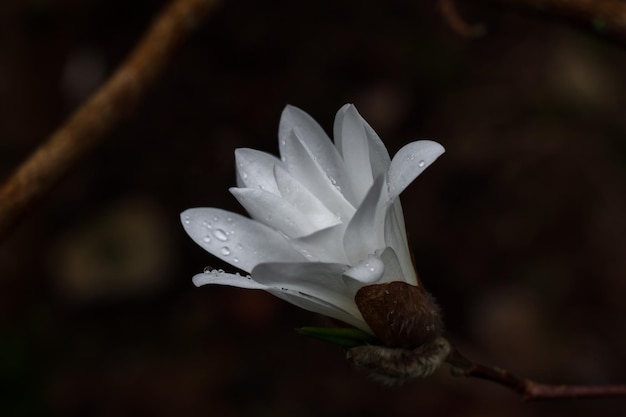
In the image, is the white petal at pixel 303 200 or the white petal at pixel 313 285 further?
the white petal at pixel 303 200

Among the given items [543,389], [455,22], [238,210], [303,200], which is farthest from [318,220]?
[238,210]

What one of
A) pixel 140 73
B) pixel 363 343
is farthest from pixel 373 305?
pixel 140 73

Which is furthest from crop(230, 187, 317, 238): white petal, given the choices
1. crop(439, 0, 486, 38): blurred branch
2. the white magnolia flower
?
crop(439, 0, 486, 38): blurred branch

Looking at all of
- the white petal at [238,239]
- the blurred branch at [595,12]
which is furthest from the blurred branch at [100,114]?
the blurred branch at [595,12]

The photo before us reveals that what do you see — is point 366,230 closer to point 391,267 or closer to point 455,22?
point 391,267

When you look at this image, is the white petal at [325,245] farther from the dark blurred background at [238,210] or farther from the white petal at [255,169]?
the dark blurred background at [238,210]

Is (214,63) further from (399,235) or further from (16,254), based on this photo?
(399,235)
